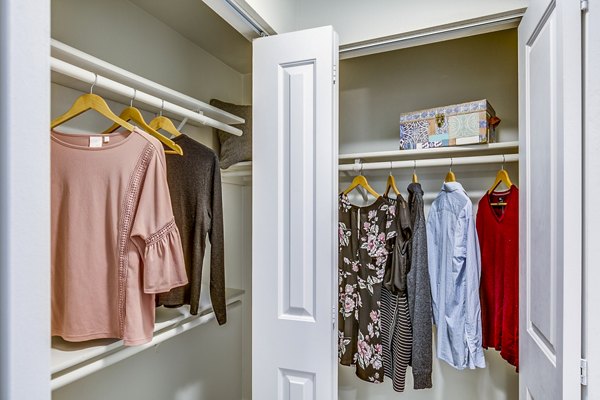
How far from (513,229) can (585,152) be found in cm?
84

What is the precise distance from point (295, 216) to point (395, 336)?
823 mm

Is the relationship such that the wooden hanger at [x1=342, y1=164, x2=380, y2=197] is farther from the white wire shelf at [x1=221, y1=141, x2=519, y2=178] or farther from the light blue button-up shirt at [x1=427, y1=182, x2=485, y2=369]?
the light blue button-up shirt at [x1=427, y1=182, x2=485, y2=369]

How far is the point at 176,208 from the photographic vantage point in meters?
1.35

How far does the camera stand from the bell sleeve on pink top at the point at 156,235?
1.05 m

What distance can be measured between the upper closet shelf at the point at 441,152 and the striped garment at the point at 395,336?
2.17 feet

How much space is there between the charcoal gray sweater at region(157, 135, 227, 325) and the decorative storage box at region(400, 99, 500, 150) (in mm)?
952

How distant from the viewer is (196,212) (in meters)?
1.33

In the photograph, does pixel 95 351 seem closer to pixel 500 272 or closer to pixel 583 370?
pixel 583 370

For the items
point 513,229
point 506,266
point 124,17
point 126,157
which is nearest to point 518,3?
point 513,229

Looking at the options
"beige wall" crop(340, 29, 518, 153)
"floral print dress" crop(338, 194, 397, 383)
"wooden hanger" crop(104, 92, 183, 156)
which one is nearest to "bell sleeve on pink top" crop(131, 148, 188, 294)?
"wooden hanger" crop(104, 92, 183, 156)

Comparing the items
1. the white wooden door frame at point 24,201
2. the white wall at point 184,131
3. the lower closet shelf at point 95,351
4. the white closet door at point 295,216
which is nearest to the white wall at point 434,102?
the white wall at point 184,131

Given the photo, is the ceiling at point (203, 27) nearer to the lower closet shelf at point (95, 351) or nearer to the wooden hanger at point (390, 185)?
the wooden hanger at point (390, 185)

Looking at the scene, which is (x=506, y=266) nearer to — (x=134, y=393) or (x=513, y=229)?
(x=513, y=229)

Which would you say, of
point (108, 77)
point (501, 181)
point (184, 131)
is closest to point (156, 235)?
point (108, 77)
